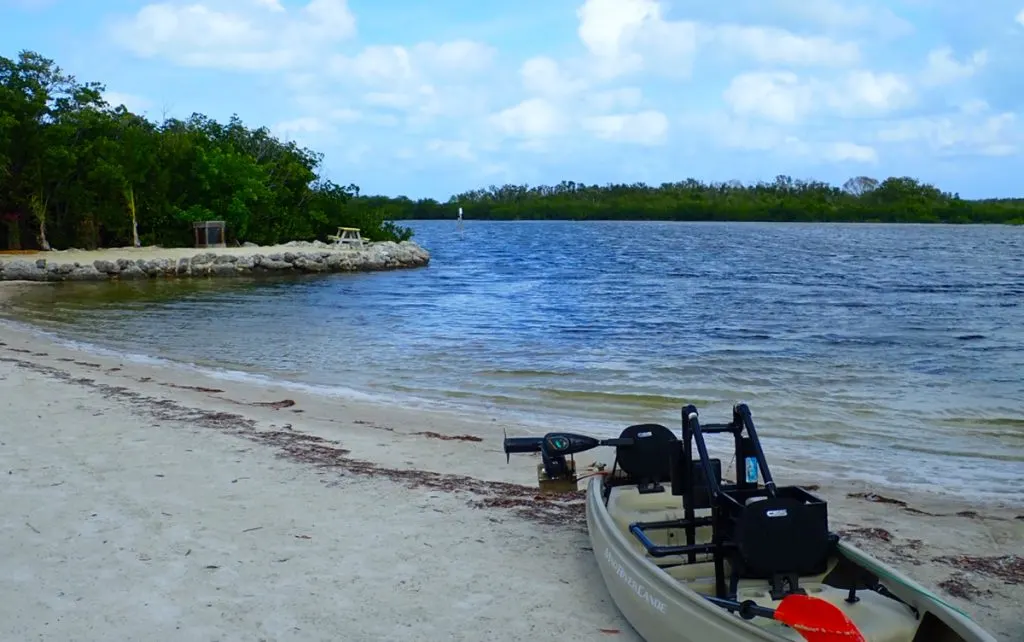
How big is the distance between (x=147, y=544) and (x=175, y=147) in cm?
4613

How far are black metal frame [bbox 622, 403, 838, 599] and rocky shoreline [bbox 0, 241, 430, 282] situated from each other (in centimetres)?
3631

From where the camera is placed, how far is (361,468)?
911 centimetres

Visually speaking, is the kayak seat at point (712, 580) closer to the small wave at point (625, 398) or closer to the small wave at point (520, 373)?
the small wave at point (625, 398)

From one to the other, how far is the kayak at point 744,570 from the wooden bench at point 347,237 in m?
47.1

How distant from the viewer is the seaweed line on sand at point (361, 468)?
7.97m

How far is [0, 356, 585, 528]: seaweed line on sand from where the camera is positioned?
7.97 metres

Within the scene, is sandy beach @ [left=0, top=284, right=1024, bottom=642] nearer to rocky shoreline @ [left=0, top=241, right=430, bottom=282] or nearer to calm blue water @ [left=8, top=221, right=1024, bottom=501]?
calm blue water @ [left=8, top=221, right=1024, bottom=501]

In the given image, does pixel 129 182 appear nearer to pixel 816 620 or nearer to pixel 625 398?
pixel 625 398

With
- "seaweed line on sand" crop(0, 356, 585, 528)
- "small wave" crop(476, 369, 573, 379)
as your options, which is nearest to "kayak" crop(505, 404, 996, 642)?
"seaweed line on sand" crop(0, 356, 585, 528)

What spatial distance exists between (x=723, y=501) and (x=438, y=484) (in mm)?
3711

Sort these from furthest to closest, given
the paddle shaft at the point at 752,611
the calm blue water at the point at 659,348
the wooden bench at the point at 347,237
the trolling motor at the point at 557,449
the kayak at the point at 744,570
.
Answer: the wooden bench at the point at 347,237
the calm blue water at the point at 659,348
the trolling motor at the point at 557,449
the paddle shaft at the point at 752,611
the kayak at the point at 744,570

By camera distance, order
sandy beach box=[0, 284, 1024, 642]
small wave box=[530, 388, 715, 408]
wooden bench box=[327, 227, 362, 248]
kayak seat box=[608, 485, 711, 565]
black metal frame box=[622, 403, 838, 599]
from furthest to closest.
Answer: wooden bench box=[327, 227, 362, 248] → small wave box=[530, 388, 715, 408] → kayak seat box=[608, 485, 711, 565] → sandy beach box=[0, 284, 1024, 642] → black metal frame box=[622, 403, 838, 599]

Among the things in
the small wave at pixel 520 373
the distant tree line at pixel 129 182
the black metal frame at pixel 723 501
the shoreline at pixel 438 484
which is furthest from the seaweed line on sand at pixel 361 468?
the distant tree line at pixel 129 182

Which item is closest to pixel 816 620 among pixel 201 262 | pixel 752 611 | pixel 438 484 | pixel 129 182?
pixel 752 611
